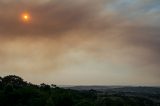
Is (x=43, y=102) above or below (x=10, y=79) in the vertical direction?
below

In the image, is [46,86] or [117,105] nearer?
[117,105]

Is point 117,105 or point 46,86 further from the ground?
point 46,86

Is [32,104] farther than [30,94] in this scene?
No

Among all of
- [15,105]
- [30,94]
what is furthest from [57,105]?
[30,94]

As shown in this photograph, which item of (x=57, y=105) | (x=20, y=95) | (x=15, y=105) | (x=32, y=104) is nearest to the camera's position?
(x=57, y=105)

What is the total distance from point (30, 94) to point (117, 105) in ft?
95.7

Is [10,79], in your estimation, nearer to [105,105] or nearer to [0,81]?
[0,81]

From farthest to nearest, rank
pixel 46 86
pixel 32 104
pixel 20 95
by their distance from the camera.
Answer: pixel 46 86 → pixel 20 95 → pixel 32 104

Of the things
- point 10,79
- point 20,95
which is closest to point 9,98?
point 20,95

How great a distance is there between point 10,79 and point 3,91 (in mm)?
32277

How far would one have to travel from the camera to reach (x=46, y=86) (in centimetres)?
12044

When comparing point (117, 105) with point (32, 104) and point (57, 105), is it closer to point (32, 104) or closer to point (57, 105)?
point (57, 105)

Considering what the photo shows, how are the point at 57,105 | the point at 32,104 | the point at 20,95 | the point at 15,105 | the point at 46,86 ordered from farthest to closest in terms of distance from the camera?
the point at 46,86 → the point at 20,95 → the point at 15,105 → the point at 32,104 → the point at 57,105

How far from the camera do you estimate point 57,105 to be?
72750 mm
